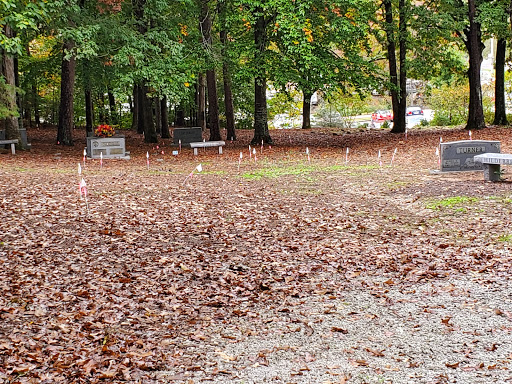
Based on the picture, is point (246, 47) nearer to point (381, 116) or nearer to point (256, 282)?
point (256, 282)

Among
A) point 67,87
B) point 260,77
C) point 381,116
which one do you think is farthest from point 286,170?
point 381,116

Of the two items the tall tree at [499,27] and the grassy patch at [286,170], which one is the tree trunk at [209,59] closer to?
the grassy patch at [286,170]

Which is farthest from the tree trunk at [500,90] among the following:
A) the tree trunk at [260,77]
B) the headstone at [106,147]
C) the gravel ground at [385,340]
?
the gravel ground at [385,340]

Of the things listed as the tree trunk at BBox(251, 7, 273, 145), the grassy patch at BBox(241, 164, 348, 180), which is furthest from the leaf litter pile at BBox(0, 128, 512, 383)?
the tree trunk at BBox(251, 7, 273, 145)

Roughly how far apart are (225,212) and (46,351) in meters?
5.82

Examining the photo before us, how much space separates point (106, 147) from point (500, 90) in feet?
62.0

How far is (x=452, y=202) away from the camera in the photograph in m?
10.7

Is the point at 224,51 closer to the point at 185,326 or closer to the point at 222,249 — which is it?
the point at 222,249

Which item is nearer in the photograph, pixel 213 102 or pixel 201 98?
pixel 213 102

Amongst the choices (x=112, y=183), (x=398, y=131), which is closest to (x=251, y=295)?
(x=112, y=183)

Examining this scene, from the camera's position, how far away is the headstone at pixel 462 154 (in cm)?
1427

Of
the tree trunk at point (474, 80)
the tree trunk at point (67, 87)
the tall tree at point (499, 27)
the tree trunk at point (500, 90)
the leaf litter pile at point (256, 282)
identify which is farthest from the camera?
the tree trunk at point (500, 90)

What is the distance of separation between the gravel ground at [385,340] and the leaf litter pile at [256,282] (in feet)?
0.06

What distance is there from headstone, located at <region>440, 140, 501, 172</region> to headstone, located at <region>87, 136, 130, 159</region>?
36.2 ft
